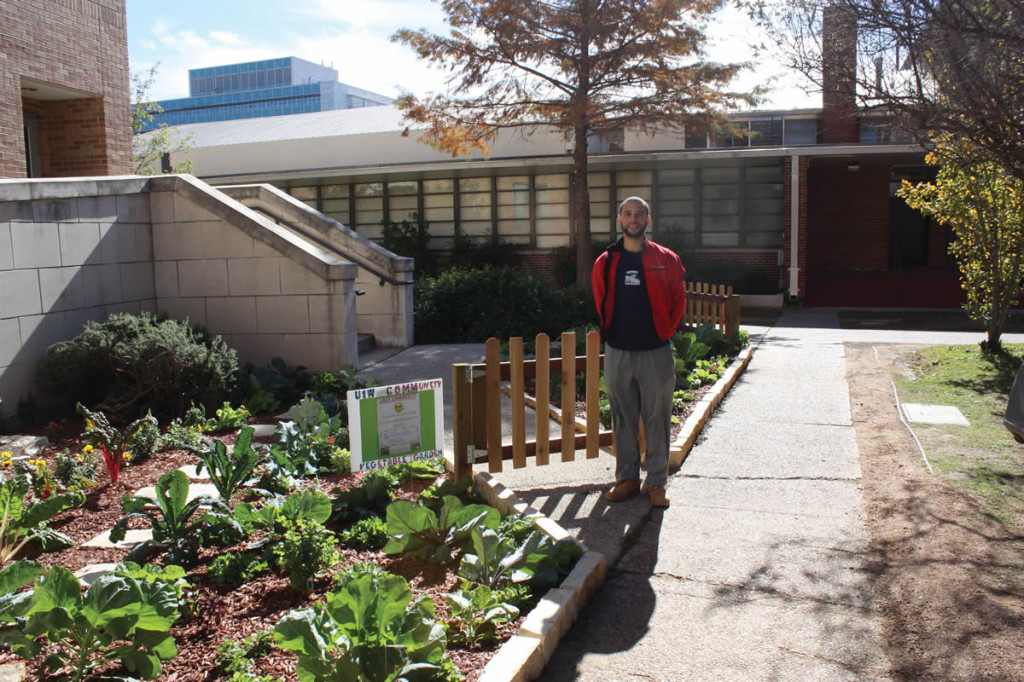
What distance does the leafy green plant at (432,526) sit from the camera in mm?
4172

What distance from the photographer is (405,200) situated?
24.1 meters

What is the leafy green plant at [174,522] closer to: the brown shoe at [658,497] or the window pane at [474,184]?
the brown shoe at [658,497]

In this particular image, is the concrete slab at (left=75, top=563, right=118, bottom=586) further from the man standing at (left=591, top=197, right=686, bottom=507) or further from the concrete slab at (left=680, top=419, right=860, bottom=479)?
the concrete slab at (left=680, top=419, right=860, bottom=479)

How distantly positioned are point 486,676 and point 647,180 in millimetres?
19921

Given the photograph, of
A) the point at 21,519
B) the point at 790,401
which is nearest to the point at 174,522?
the point at 21,519

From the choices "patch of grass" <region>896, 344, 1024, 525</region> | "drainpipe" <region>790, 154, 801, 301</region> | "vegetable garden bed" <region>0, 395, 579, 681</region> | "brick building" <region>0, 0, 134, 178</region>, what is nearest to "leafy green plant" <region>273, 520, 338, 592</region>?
"vegetable garden bed" <region>0, 395, 579, 681</region>

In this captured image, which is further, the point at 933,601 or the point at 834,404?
the point at 834,404

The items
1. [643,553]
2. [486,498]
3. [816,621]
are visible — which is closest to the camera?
[816,621]

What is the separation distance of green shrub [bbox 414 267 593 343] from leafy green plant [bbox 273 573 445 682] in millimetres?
9129

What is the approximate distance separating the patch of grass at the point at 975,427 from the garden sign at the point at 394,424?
337 centimetres

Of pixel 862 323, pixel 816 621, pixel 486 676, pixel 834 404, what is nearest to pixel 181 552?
pixel 486 676

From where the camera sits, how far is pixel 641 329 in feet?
17.3

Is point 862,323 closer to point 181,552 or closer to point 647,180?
point 647,180

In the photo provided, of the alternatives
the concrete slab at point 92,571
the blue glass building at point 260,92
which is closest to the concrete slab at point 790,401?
the concrete slab at point 92,571
